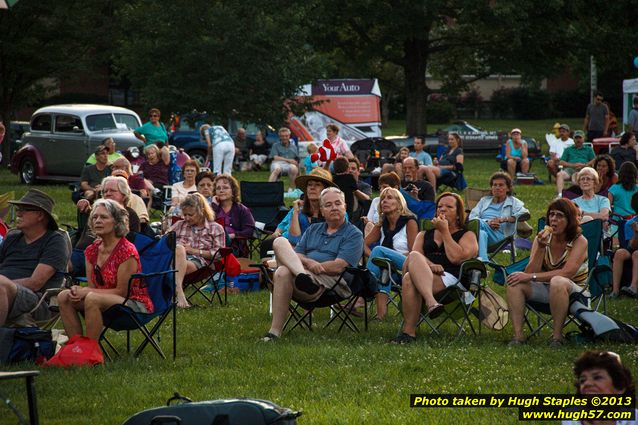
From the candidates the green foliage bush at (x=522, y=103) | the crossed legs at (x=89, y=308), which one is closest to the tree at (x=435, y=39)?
the green foliage bush at (x=522, y=103)

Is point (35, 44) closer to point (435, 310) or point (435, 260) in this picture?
point (435, 260)

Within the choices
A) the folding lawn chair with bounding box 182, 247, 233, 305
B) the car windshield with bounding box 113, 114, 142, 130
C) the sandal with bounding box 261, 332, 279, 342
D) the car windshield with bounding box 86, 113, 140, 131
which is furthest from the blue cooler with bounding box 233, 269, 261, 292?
the car windshield with bounding box 113, 114, 142, 130

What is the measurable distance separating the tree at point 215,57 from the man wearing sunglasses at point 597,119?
6772mm

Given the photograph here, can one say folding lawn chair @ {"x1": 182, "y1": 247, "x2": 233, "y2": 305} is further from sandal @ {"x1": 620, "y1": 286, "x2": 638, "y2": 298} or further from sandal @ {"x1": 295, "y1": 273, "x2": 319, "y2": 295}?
sandal @ {"x1": 620, "y1": 286, "x2": 638, "y2": 298}

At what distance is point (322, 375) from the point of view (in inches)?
296

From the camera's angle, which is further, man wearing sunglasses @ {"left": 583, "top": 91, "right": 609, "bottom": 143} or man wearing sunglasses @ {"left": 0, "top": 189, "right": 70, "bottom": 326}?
man wearing sunglasses @ {"left": 583, "top": 91, "right": 609, "bottom": 143}

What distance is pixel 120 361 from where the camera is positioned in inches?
318

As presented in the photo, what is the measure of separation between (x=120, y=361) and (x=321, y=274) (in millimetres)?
1863

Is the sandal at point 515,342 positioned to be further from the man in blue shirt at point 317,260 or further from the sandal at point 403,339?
the man in blue shirt at point 317,260

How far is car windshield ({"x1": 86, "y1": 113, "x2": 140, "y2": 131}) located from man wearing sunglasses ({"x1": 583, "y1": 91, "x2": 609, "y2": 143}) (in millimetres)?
10270

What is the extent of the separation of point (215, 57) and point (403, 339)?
55.9 feet

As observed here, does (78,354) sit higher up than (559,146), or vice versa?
(559,146)

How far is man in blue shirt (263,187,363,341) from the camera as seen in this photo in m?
8.98

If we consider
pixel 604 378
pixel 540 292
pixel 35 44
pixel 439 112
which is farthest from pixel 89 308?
pixel 439 112
